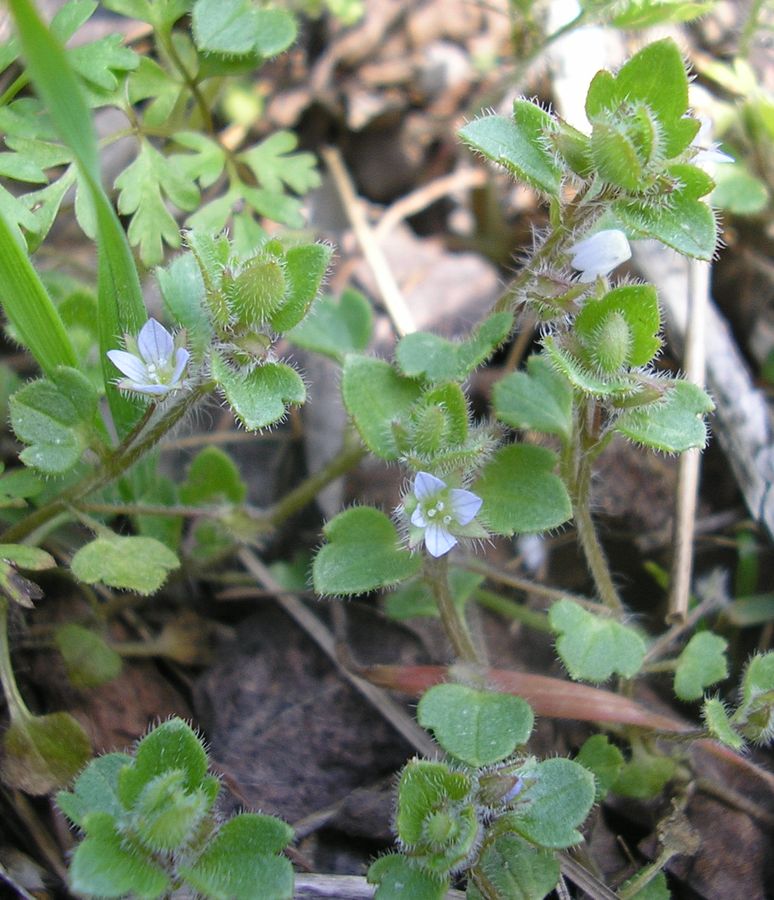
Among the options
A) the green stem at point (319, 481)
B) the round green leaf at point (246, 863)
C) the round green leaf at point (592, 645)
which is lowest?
the round green leaf at point (592, 645)

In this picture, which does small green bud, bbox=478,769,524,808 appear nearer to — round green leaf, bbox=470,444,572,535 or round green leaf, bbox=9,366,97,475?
round green leaf, bbox=470,444,572,535

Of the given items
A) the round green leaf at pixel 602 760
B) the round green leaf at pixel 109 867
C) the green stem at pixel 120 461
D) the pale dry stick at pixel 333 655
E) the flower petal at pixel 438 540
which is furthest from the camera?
the pale dry stick at pixel 333 655

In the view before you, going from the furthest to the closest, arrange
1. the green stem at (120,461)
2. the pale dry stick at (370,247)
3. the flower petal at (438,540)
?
the pale dry stick at (370,247), the green stem at (120,461), the flower petal at (438,540)

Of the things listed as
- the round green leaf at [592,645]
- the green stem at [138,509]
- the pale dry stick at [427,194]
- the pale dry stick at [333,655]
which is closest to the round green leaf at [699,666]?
the round green leaf at [592,645]

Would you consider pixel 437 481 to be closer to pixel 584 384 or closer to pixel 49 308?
pixel 584 384

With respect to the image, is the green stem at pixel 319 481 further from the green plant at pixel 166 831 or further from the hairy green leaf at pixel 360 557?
the green plant at pixel 166 831

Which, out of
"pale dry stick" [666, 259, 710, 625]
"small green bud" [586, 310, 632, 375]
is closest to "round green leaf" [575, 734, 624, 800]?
"pale dry stick" [666, 259, 710, 625]

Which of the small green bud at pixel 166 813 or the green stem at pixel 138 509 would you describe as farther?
the green stem at pixel 138 509
